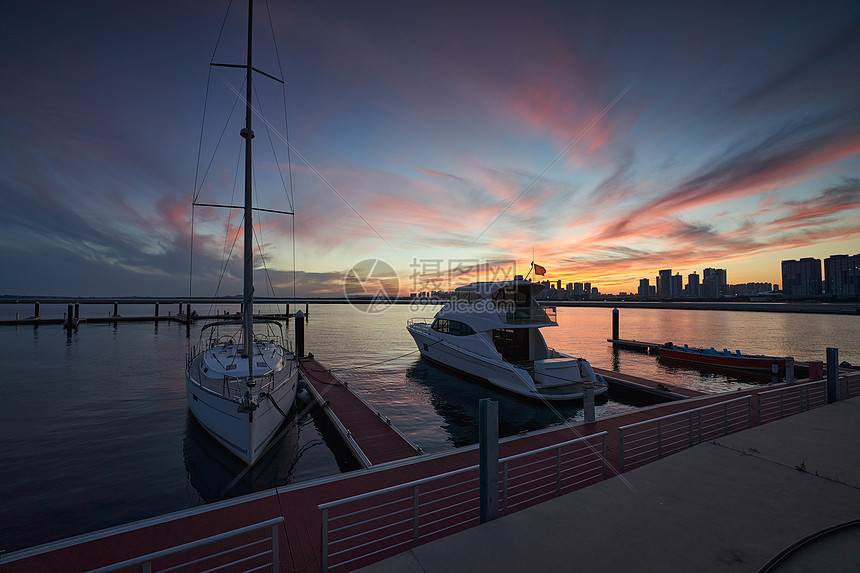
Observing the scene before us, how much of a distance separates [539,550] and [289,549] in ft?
11.2

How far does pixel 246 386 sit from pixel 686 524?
34.9 feet

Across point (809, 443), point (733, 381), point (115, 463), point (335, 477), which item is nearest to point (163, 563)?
point (335, 477)

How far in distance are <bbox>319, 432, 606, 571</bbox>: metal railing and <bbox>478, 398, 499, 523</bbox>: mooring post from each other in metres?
0.16

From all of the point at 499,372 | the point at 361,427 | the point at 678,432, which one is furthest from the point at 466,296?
the point at 678,432

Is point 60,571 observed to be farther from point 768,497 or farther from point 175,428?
point 768,497

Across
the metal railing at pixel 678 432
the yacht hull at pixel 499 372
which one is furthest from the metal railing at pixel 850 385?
the yacht hull at pixel 499 372

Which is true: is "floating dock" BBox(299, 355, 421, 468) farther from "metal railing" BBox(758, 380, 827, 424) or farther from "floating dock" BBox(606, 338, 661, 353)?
"floating dock" BBox(606, 338, 661, 353)

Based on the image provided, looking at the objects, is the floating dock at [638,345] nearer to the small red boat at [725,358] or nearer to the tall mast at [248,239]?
the small red boat at [725,358]

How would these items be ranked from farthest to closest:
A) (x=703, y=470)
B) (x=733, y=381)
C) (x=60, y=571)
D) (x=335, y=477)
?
1. (x=733, y=381)
2. (x=335, y=477)
3. (x=703, y=470)
4. (x=60, y=571)

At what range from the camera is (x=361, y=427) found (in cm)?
1047

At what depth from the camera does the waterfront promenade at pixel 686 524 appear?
3.77 meters

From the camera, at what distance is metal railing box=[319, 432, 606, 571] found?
14.3 feet

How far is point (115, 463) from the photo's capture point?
9438 millimetres

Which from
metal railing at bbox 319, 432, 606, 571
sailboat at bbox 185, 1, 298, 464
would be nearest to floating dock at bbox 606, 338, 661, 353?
metal railing at bbox 319, 432, 606, 571
